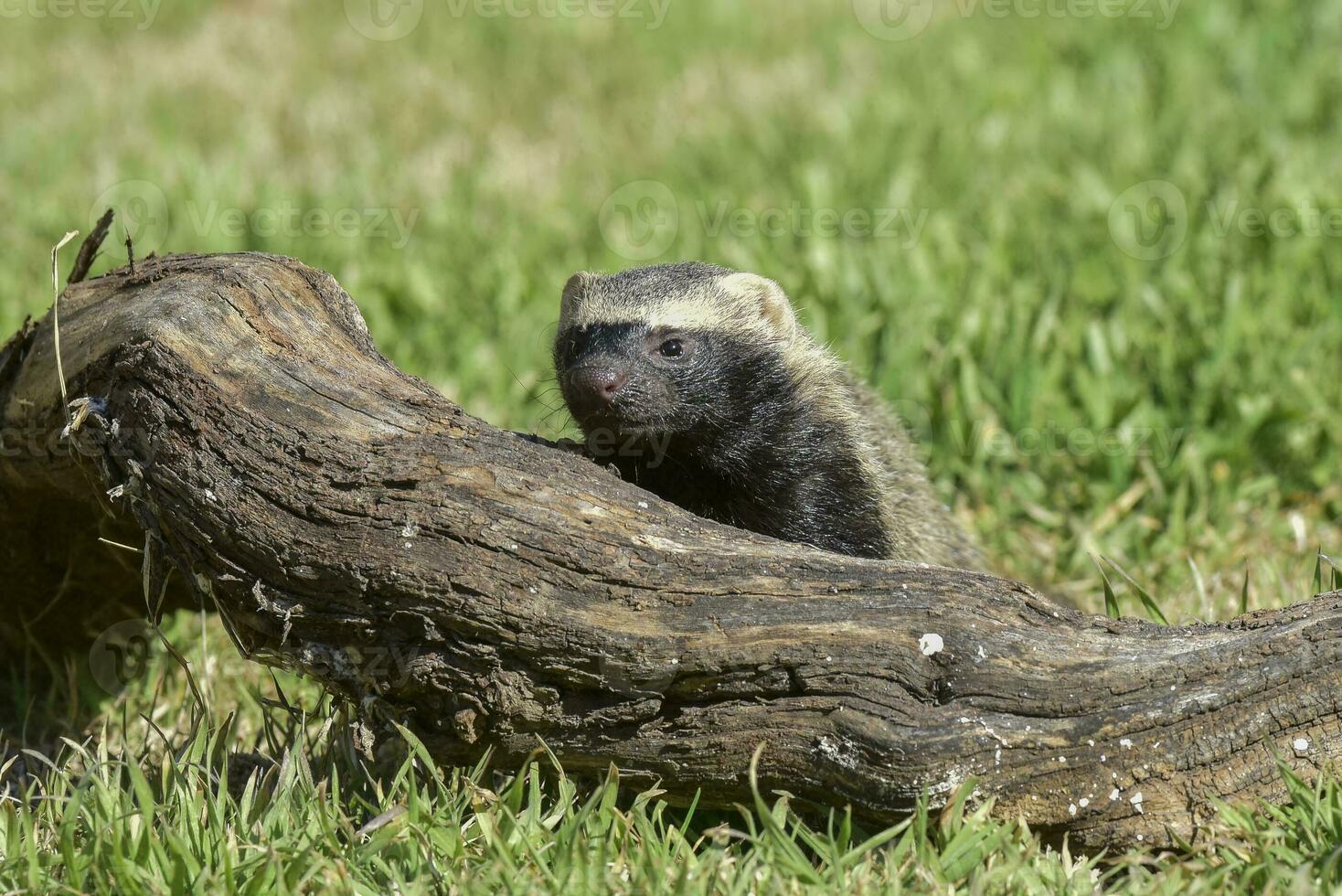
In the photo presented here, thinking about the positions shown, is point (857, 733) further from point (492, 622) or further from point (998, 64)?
point (998, 64)

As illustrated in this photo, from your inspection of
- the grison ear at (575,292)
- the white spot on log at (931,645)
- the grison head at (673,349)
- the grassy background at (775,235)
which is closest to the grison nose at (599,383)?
the grison head at (673,349)

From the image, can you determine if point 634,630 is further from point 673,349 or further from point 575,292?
point 575,292

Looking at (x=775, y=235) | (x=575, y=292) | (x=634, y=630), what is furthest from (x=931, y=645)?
(x=775, y=235)

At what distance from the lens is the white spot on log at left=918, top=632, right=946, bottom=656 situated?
10.2ft

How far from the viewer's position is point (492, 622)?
3.16 m

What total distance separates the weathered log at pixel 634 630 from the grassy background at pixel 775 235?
7.2 inches

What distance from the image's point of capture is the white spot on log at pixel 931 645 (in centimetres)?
311

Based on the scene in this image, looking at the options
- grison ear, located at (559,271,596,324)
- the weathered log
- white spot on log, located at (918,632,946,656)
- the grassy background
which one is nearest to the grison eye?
grison ear, located at (559,271,596,324)

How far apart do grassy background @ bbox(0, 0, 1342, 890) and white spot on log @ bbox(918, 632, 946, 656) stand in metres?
0.42

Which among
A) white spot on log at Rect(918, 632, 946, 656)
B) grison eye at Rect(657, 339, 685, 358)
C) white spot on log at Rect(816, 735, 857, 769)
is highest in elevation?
grison eye at Rect(657, 339, 685, 358)

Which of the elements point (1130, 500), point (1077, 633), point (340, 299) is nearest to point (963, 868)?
point (1077, 633)

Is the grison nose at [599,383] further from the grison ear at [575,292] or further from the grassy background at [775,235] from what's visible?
the grassy background at [775,235]

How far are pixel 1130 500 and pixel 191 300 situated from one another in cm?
414

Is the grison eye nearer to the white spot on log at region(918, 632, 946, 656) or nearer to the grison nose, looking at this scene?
the grison nose
